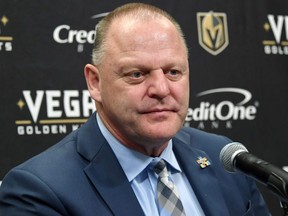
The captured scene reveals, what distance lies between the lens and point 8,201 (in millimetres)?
1630

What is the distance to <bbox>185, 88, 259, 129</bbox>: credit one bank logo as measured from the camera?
294 centimetres

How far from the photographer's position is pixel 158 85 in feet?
5.22

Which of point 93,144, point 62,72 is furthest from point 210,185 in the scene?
point 62,72

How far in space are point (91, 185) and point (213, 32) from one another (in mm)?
1636

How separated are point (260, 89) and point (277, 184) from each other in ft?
6.61

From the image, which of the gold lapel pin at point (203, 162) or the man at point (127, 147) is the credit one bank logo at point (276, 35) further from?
the man at point (127, 147)

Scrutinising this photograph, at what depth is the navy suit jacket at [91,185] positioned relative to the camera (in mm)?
1586

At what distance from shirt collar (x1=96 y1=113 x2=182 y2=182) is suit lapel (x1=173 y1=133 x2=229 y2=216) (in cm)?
7

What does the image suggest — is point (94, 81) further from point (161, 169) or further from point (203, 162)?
point (203, 162)

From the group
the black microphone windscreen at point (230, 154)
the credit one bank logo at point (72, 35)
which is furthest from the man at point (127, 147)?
the credit one bank logo at point (72, 35)

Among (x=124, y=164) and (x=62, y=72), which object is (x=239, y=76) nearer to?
(x=62, y=72)

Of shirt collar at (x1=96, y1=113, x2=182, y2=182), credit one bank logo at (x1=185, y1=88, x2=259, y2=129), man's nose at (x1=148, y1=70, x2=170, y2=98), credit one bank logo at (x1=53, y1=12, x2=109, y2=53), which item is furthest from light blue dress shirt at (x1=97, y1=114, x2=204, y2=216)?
credit one bank logo at (x1=185, y1=88, x2=259, y2=129)

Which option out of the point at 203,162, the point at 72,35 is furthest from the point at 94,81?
the point at 72,35

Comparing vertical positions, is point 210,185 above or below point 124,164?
below
